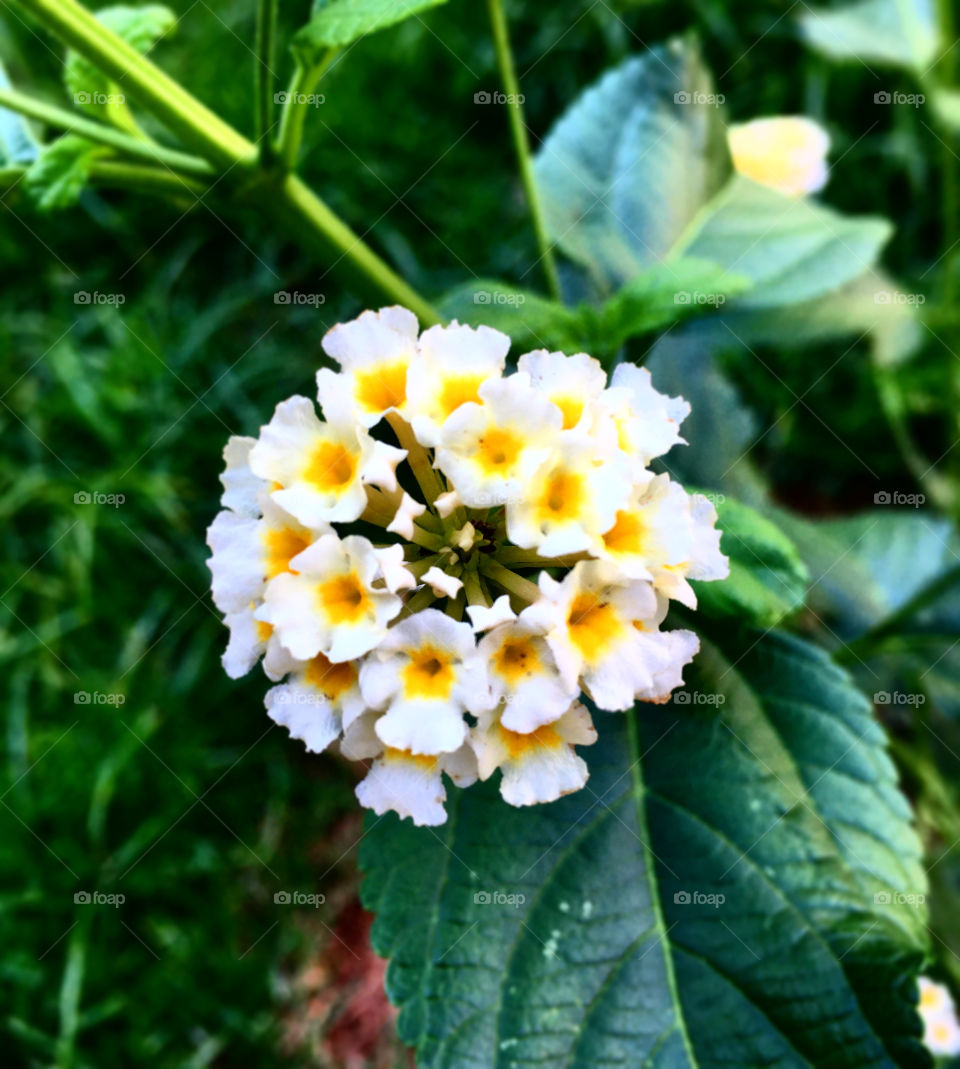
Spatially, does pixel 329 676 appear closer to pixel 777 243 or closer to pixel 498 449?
pixel 498 449

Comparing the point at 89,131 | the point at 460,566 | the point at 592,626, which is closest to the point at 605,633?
the point at 592,626

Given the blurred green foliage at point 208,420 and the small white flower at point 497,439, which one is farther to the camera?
the blurred green foliage at point 208,420

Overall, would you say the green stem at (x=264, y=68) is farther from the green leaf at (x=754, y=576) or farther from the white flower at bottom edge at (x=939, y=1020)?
the white flower at bottom edge at (x=939, y=1020)

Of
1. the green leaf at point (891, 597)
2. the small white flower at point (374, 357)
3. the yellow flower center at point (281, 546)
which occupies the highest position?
the small white flower at point (374, 357)

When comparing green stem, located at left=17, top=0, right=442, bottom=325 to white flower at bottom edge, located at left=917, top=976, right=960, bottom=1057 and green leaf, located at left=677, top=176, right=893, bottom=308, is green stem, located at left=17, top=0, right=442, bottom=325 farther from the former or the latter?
white flower at bottom edge, located at left=917, top=976, right=960, bottom=1057

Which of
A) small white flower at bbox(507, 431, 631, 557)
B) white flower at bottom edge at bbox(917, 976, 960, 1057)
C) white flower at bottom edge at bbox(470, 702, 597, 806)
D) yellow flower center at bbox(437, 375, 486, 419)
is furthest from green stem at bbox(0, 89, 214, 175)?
white flower at bottom edge at bbox(917, 976, 960, 1057)

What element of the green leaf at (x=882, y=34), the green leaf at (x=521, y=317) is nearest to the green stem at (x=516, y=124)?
the green leaf at (x=521, y=317)
